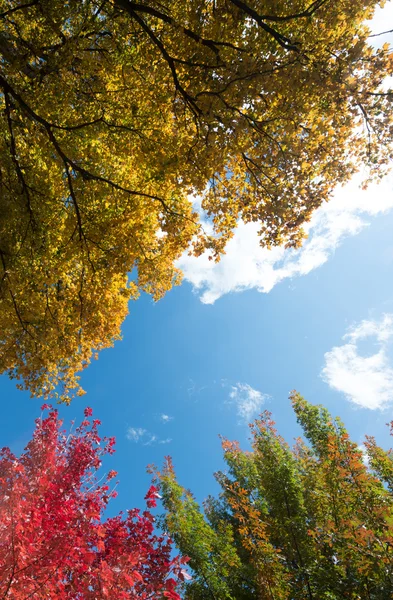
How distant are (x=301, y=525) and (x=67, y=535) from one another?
7322 millimetres

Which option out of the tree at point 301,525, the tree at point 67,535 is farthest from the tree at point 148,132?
the tree at point 301,525

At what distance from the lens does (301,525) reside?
28.8 ft

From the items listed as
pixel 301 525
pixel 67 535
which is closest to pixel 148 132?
pixel 67 535

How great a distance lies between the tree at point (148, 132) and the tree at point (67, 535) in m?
2.44

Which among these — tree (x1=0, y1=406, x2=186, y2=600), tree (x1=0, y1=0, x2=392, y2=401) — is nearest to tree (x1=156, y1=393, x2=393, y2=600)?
tree (x1=0, y1=406, x2=186, y2=600)

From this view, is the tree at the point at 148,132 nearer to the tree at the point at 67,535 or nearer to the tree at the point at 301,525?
the tree at the point at 67,535

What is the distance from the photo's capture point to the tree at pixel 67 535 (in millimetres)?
3119

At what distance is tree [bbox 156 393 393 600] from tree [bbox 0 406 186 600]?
2815 mm

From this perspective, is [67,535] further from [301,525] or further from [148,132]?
[301,525]

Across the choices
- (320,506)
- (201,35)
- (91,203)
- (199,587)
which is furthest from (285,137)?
(199,587)

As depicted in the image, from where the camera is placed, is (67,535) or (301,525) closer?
(67,535)

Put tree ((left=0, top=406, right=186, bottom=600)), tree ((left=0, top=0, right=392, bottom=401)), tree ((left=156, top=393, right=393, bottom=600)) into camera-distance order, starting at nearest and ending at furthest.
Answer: tree ((left=0, top=406, right=186, bottom=600))
tree ((left=0, top=0, right=392, bottom=401))
tree ((left=156, top=393, right=393, bottom=600))

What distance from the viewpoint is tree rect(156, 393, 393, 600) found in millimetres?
5570

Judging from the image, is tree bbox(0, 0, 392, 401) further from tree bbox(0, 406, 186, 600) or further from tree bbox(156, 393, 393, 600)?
tree bbox(156, 393, 393, 600)
